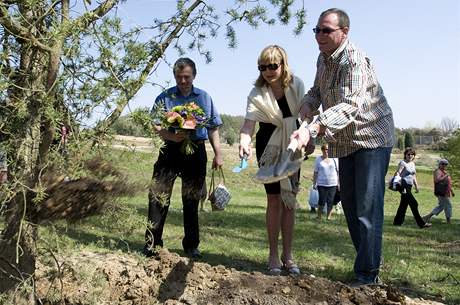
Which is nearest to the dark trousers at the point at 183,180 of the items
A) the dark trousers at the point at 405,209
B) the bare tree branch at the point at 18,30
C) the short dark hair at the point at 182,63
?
the short dark hair at the point at 182,63

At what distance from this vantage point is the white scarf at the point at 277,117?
439 centimetres

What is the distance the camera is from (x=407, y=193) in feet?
34.8

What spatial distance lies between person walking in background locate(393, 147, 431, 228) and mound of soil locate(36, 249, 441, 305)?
690 cm

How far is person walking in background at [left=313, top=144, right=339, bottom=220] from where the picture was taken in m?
10.2

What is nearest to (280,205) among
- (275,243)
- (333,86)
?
(275,243)

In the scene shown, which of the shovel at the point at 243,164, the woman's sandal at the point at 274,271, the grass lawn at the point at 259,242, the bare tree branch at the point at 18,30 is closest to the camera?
the bare tree branch at the point at 18,30

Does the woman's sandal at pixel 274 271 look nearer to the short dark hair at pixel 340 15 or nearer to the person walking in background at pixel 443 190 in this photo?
the short dark hair at pixel 340 15

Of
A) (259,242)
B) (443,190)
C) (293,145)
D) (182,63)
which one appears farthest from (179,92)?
(443,190)

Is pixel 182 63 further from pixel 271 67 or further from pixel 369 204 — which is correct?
pixel 369 204

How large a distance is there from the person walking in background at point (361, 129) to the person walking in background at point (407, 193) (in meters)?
6.71

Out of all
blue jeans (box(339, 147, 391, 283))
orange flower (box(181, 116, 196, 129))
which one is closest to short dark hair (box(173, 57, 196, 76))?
orange flower (box(181, 116, 196, 129))

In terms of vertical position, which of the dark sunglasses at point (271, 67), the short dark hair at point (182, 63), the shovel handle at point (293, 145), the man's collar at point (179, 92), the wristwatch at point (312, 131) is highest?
the short dark hair at point (182, 63)

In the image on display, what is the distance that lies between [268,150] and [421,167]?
44196 millimetres

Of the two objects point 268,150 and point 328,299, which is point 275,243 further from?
point 328,299
